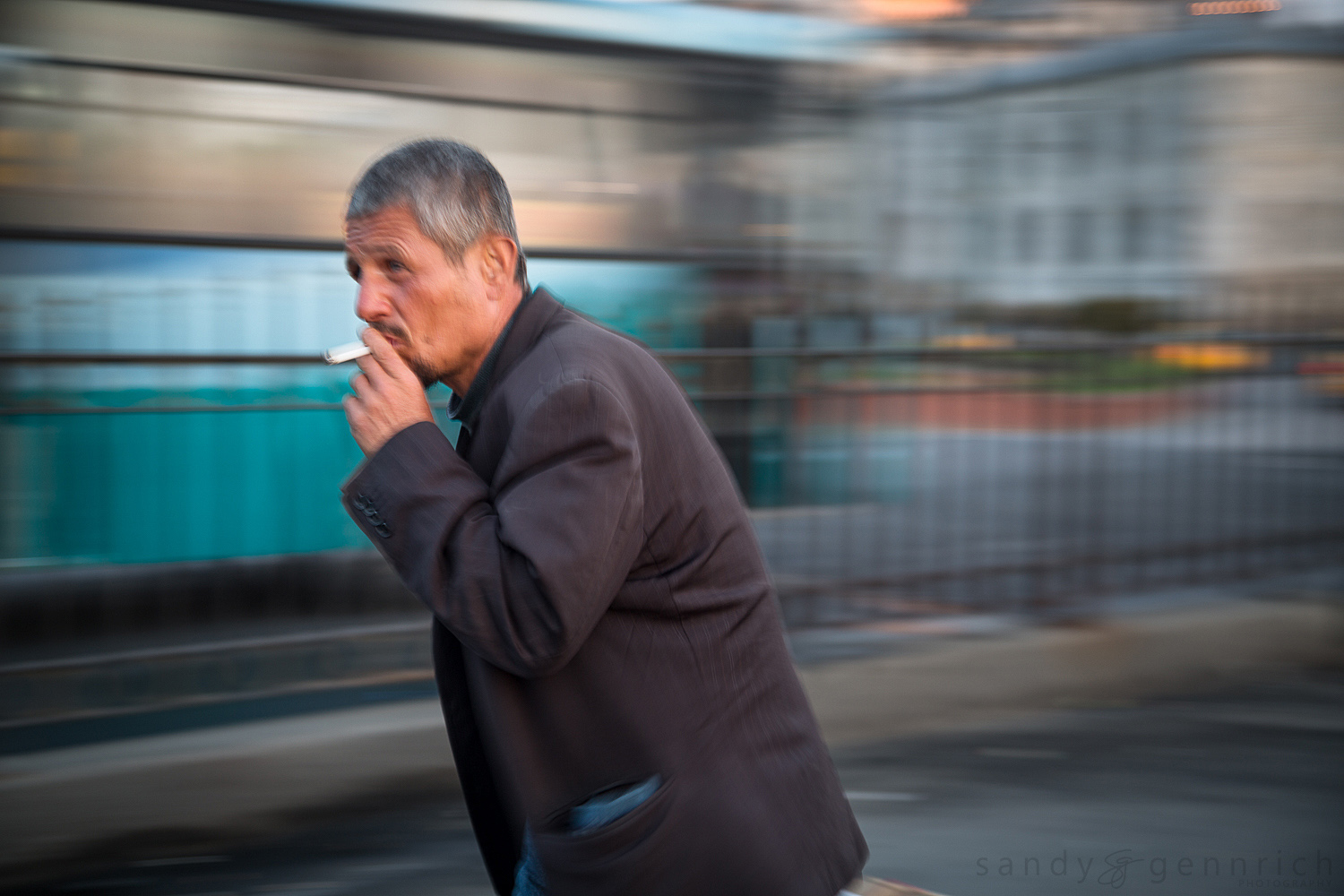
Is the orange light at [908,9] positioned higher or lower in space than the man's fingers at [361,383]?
higher

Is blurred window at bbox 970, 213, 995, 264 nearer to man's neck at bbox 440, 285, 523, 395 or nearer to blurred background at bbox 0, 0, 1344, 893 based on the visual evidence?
blurred background at bbox 0, 0, 1344, 893

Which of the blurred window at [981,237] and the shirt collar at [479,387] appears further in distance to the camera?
the blurred window at [981,237]

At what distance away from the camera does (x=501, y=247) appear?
1.71m

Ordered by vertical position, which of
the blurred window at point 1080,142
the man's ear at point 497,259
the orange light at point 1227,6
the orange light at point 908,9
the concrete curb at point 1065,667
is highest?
the orange light at point 1227,6

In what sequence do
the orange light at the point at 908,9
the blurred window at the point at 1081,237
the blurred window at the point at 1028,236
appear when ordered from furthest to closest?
the blurred window at the point at 1081,237, the blurred window at the point at 1028,236, the orange light at the point at 908,9

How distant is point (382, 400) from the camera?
5.18 ft

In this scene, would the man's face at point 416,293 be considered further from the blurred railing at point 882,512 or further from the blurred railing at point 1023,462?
the blurred railing at point 1023,462

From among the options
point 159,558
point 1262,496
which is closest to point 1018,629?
point 1262,496

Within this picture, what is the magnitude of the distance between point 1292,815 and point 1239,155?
528 inches

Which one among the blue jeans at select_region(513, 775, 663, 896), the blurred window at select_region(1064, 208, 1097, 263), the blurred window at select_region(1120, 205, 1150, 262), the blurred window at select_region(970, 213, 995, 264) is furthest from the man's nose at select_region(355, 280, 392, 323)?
the blurred window at select_region(1120, 205, 1150, 262)

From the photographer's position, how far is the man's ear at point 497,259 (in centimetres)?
169

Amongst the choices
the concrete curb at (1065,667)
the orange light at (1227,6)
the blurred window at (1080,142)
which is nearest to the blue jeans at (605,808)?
the concrete curb at (1065,667)

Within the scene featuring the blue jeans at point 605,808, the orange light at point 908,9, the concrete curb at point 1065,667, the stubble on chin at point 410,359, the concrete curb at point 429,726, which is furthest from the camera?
the orange light at point 908,9

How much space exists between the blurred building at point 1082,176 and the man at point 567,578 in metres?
4.49
